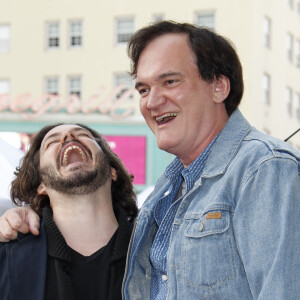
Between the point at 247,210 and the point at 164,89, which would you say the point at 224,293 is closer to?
the point at 247,210

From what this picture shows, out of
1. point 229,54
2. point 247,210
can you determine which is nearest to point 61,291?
point 247,210

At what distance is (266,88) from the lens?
947 inches

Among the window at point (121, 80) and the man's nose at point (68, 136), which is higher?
the man's nose at point (68, 136)

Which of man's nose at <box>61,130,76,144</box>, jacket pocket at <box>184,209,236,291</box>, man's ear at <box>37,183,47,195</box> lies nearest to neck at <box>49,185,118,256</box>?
man's ear at <box>37,183,47,195</box>

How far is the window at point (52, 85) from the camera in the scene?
23.9 meters

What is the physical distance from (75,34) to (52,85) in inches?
90.8

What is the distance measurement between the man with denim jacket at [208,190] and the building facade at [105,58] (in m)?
17.5

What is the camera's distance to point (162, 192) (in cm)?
316

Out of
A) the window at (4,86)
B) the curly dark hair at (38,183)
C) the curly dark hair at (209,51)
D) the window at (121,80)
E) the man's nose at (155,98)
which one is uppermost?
the curly dark hair at (209,51)

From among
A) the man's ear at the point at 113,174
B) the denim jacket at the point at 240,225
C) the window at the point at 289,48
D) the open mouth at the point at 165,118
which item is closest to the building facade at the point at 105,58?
the window at the point at 289,48

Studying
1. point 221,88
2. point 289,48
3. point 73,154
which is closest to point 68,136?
point 73,154

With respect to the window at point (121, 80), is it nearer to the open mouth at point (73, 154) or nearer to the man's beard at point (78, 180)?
the open mouth at point (73, 154)

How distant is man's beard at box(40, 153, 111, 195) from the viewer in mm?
3789

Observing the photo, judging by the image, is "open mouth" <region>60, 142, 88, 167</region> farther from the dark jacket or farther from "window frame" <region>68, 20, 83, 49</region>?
"window frame" <region>68, 20, 83, 49</region>
